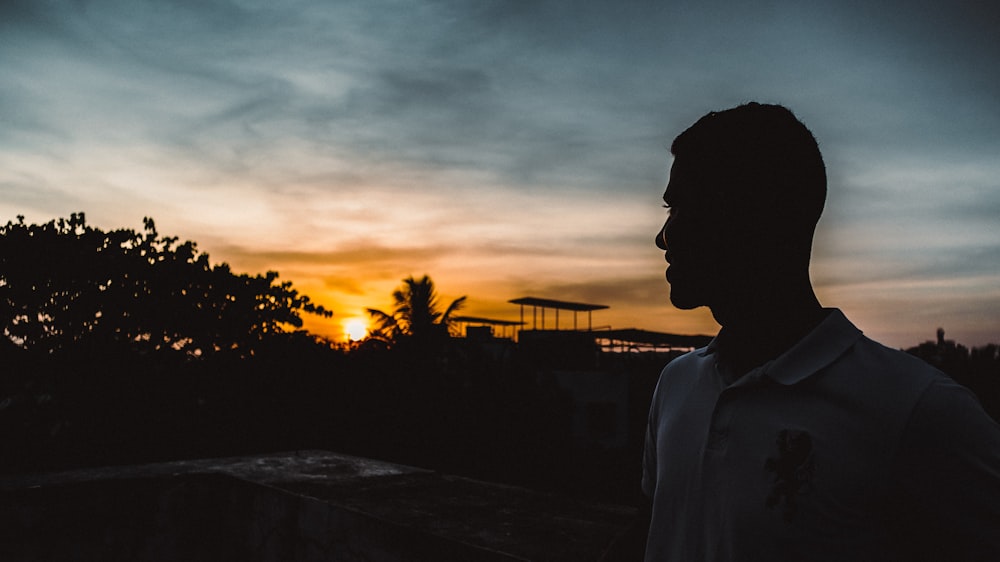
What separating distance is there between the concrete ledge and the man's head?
168 centimetres

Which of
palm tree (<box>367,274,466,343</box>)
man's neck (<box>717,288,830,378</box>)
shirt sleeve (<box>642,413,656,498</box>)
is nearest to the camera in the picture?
man's neck (<box>717,288,830,378</box>)

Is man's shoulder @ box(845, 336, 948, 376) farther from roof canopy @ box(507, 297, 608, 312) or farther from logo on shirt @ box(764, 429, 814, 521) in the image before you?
roof canopy @ box(507, 297, 608, 312)

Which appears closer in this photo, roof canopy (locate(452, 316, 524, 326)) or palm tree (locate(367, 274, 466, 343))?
palm tree (locate(367, 274, 466, 343))

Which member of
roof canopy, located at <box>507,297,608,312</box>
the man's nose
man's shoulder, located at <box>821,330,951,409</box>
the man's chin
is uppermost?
roof canopy, located at <box>507,297,608,312</box>

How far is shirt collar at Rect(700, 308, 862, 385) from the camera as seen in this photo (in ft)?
3.69

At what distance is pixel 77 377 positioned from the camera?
9008 millimetres

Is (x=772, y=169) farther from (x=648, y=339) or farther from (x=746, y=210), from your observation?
(x=648, y=339)

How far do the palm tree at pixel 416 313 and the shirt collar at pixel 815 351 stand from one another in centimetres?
2427

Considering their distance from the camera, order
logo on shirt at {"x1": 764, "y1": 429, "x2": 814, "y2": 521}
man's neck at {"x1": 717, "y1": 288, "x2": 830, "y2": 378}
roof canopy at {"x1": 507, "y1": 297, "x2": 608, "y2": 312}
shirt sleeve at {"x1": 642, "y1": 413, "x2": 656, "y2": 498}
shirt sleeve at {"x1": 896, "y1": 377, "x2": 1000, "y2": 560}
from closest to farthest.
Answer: shirt sleeve at {"x1": 896, "y1": 377, "x2": 1000, "y2": 560}
logo on shirt at {"x1": 764, "y1": 429, "x2": 814, "y2": 521}
man's neck at {"x1": 717, "y1": 288, "x2": 830, "y2": 378}
shirt sleeve at {"x1": 642, "y1": 413, "x2": 656, "y2": 498}
roof canopy at {"x1": 507, "y1": 297, "x2": 608, "y2": 312}

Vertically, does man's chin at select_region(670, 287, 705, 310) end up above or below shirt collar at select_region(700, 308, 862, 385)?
above

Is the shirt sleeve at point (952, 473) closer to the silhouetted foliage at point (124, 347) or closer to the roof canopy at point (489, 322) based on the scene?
the silhouetted foliage at point (124, 347)

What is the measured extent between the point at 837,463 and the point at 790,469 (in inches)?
2.9

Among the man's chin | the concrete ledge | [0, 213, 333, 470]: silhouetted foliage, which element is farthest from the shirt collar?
[0, 213, 333, 470]: silhouetted foliage

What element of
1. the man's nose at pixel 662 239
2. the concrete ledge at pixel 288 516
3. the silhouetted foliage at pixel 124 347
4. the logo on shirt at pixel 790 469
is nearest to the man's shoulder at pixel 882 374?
the logo on shirt at pixel 790 469
